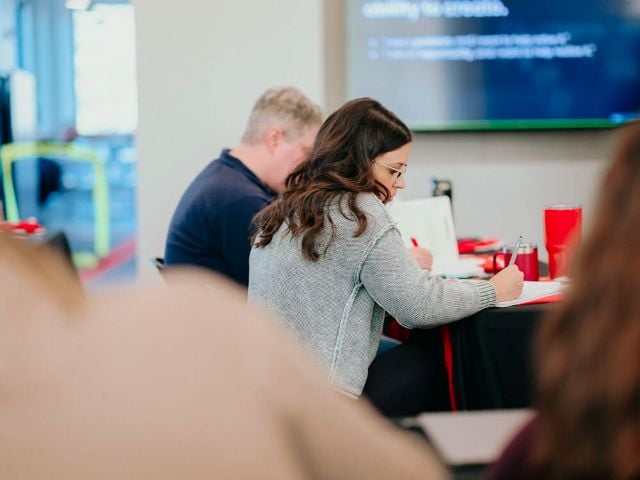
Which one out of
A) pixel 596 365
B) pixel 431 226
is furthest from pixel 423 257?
pixel 596 365

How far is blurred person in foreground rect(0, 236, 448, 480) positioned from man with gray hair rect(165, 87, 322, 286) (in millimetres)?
2139

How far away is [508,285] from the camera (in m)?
2.28

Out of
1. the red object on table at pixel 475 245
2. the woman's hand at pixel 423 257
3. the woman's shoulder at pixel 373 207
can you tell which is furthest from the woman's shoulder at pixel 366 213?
the red object on table at pixel 475 245

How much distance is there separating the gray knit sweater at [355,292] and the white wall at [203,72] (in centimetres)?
216

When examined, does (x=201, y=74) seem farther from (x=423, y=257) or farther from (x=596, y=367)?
(x=596, y=367)

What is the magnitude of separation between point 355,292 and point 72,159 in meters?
3.14

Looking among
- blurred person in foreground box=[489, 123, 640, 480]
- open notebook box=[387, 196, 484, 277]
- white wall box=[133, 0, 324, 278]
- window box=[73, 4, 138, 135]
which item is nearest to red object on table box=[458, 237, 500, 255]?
open notebook box=[387, 196, 484, 277]

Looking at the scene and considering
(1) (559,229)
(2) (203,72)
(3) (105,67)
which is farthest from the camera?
(3) (105,67)

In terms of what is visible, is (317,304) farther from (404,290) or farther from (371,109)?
(371,109)

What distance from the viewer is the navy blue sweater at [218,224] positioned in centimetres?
284

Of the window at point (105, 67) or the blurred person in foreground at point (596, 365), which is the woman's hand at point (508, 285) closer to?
the blurred person in foreground at point (596, 365)

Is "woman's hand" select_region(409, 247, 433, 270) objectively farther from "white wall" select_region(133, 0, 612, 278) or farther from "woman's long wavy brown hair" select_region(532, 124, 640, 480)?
"woman's long wavy brown hair" select_region(532, 124, 640, 480)

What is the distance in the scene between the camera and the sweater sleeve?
84.7 inches

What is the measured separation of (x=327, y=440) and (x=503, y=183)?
13.7 ft
